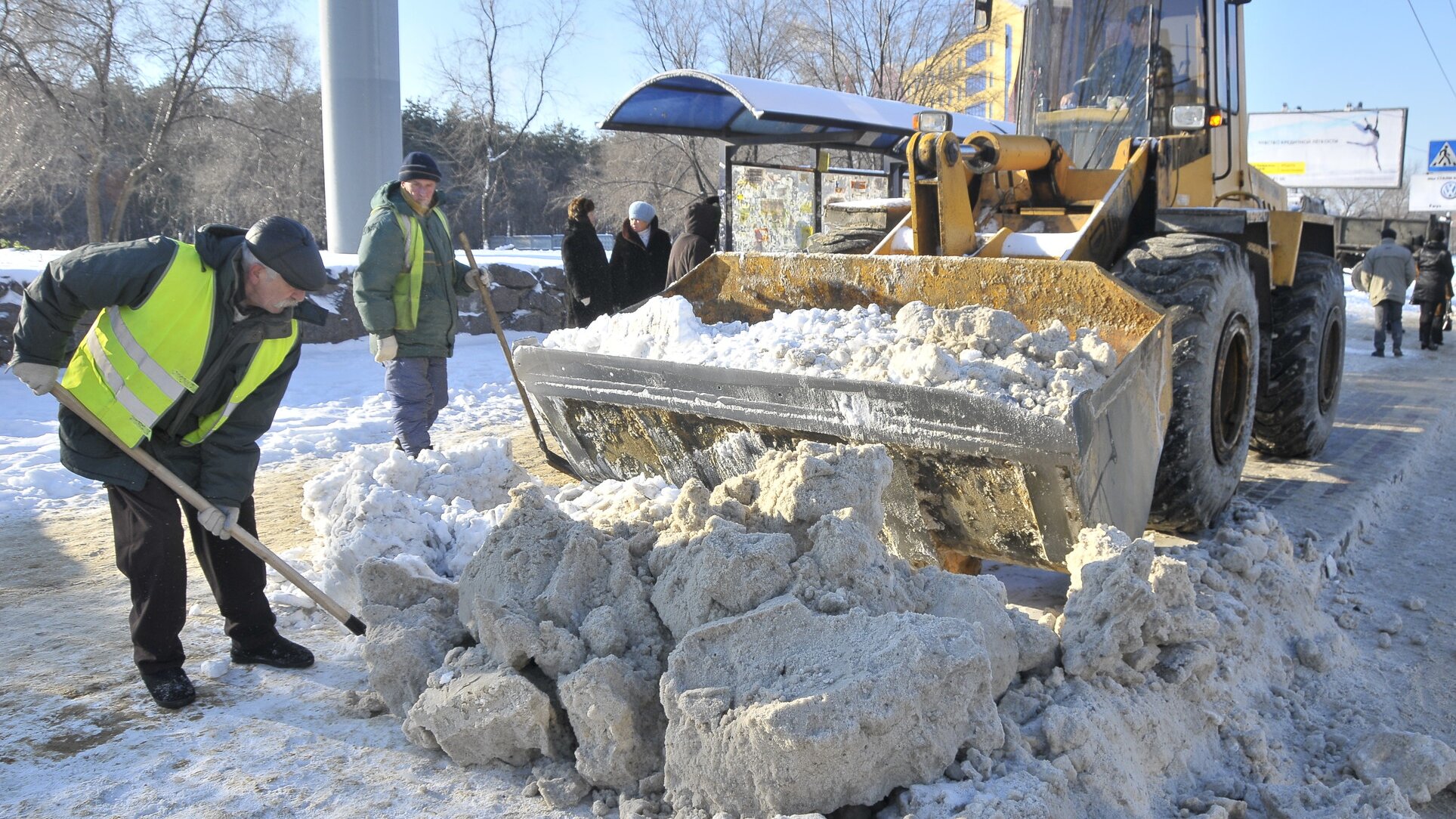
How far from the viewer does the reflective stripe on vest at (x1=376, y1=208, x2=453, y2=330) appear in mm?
5148

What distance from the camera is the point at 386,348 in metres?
5.10

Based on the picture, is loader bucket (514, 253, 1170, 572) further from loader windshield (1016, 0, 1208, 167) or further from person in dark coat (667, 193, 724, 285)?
person in dark coat (667, 193, 724, 285)

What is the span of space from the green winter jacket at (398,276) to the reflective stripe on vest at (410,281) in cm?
2

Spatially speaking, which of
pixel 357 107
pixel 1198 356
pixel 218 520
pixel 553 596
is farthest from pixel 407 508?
pixel 357 107

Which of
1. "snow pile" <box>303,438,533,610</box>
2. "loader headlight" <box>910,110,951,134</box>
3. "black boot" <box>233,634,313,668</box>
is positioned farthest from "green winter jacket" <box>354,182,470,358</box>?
"loader headlight" <box>910,110,951,134</box>

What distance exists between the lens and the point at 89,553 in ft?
15.0

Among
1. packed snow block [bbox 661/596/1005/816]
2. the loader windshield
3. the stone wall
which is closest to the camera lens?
packed snow block [bbox 661/596/1005/816]

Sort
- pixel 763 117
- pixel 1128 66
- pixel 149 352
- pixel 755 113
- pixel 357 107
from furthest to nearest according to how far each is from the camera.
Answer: pixel 357 107, pixel 763 117, pixel 755 113, pixel 1128 66, pixel 149 352

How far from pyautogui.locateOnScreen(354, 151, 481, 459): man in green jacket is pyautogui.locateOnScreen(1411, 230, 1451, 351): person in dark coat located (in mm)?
12793

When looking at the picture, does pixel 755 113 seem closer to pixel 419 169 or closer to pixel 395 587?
pixel 419 169

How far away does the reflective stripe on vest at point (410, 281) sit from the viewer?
16.9 ft

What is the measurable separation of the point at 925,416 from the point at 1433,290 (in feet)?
42.3

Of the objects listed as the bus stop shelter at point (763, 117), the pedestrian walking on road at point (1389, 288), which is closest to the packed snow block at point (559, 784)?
the bus stop shelter at point (763, 117)

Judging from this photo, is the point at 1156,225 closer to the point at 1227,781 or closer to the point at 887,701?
the point at 1227,781
